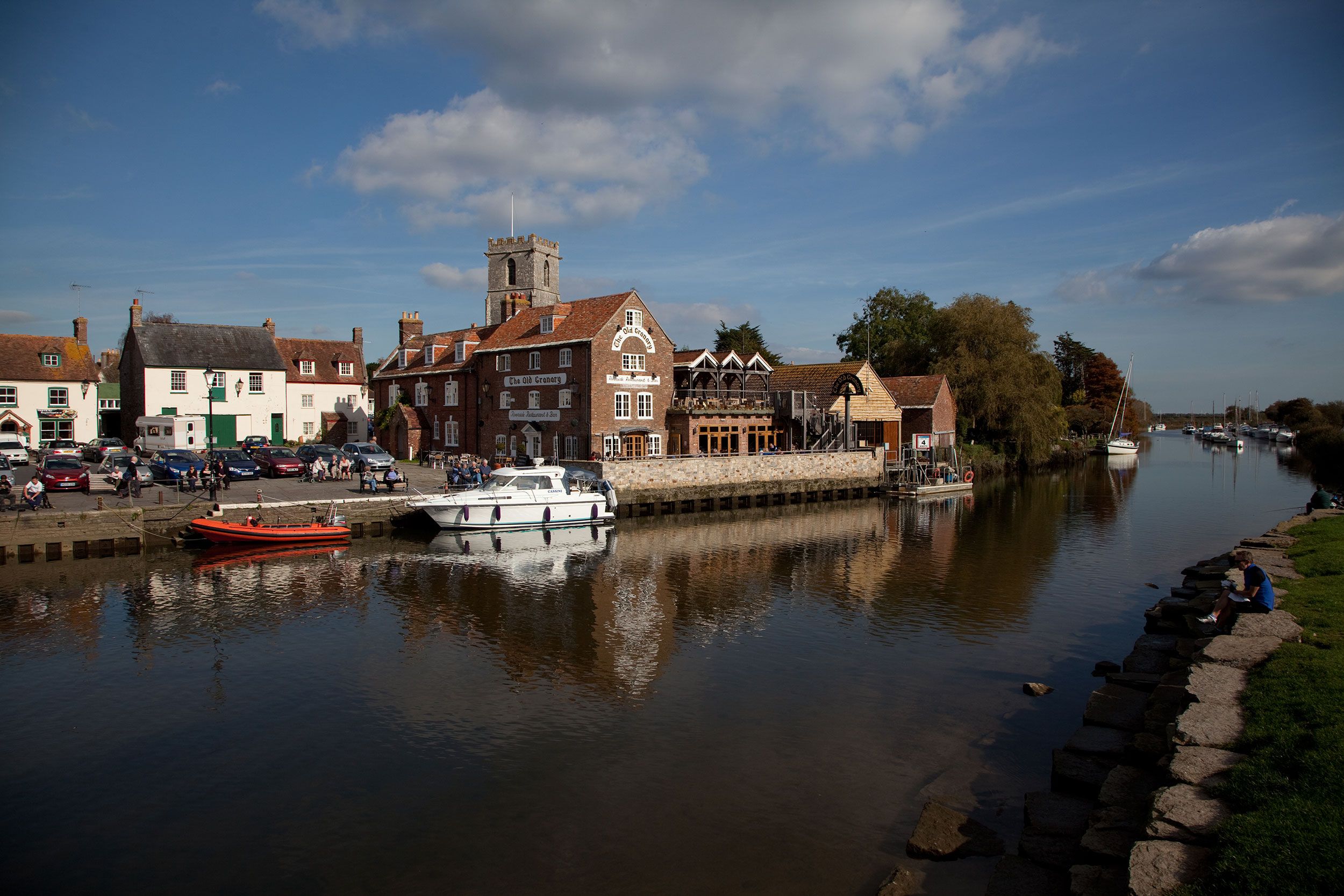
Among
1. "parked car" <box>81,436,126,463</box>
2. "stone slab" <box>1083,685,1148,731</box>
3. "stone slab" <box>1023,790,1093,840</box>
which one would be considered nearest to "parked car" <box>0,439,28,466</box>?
"parked car" <box>81,436,126,463</box>

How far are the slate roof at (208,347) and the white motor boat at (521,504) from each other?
27.0m

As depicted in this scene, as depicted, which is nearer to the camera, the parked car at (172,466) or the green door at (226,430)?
the parked car at (172,466)

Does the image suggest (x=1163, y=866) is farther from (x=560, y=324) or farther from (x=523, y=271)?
(x=523, y=271)

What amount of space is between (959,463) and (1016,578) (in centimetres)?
3301

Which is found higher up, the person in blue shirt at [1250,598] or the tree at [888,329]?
the tree at [888,329]

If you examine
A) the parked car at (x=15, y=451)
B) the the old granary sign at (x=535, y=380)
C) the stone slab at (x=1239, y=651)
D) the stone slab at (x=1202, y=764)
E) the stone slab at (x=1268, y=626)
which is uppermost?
the the old granary sign at (x=535, y=380)

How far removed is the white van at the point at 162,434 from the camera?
43750mm

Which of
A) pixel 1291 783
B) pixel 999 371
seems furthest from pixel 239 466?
pixel 999 371

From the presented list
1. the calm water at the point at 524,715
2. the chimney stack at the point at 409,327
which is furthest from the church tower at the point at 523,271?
the calm water at the point at 524,715

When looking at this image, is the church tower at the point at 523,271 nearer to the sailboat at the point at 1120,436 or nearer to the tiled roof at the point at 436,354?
the tiled roof at the point at 436,354

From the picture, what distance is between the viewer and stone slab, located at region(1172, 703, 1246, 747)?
30.0ft

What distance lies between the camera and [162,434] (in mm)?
43938

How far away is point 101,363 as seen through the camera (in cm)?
7606

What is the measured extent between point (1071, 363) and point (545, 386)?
8599 centimetres
